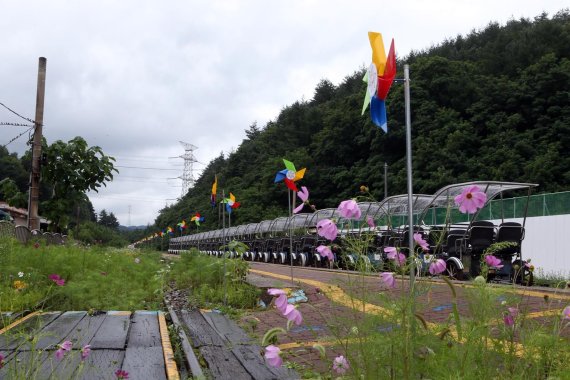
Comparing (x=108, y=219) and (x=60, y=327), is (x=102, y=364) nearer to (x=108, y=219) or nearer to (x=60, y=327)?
(x=60, y=327)

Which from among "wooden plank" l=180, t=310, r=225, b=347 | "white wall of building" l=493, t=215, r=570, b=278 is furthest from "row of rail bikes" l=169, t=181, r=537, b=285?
"wooden plank" l=180, t=310, r=225, b=347

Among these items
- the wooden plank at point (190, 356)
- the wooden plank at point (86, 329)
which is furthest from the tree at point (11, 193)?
the wooden plank at point (190, 356)

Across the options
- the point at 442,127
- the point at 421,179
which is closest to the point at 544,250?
the point at 421,179

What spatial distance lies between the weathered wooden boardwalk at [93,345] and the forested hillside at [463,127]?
35460mm

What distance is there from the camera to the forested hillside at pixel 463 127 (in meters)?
39.6

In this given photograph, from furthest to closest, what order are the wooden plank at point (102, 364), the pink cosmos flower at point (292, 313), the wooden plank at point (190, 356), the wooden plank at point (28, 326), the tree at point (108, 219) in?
the tree at point (108, 219), the wooden plank at point (28, 326), the wooden plank at point (190, 356), the wooden plank at point (102, 364), the pink cosmos flower at point (292, 313)

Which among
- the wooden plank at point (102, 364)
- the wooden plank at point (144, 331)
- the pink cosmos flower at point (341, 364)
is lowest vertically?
the wooden plank at point (144, 331)

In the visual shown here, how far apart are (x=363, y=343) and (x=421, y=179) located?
41118mm

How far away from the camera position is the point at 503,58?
48.7 meters

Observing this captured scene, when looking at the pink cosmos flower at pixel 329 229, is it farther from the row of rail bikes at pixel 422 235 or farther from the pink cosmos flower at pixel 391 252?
the pink cosmos flower at pixel 391 252

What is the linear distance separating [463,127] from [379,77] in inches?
1658

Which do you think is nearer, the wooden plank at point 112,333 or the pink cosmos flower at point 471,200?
the pink cosmos flower at point 471,200

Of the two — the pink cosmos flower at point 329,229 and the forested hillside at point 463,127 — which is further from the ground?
→ the forested hillside at point 463,127

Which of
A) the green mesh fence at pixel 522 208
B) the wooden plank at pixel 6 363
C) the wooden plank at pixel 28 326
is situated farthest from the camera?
the green mesh fence at pixel 522 208
